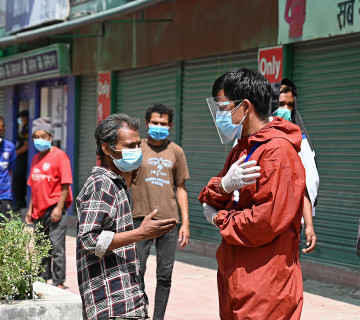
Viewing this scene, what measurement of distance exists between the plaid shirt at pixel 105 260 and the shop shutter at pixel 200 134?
794cm

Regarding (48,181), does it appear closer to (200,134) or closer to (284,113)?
(284,113)

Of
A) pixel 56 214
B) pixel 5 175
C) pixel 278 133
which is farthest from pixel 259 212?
pixel 5 175

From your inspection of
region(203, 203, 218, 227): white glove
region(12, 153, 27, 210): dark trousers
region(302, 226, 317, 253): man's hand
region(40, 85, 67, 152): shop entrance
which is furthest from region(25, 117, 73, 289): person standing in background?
region(40, 85, 67, 152): shop entrance

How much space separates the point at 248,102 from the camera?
3605 mm

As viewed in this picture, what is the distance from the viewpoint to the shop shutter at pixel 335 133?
947 cm

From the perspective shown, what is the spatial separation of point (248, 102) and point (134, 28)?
11.3 m

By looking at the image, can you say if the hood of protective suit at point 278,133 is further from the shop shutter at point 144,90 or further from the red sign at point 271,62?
the shop shutter at point 144,90

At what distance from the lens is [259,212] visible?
3398 millimetres

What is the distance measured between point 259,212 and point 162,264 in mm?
3562

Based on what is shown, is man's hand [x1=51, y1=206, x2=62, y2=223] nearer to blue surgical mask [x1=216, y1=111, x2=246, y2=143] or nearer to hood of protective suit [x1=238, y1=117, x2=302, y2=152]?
blue surgical mask [x1=216, y1=111, x2=246, y2=143]

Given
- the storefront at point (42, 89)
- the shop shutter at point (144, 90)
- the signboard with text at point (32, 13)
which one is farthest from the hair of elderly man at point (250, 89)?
the storefront at point (42, 89)

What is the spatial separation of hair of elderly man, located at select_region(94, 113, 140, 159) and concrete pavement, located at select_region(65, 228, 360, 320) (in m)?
3.69

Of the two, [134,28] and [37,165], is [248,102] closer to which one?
[37,165]

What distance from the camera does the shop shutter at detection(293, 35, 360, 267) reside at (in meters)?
9.47
